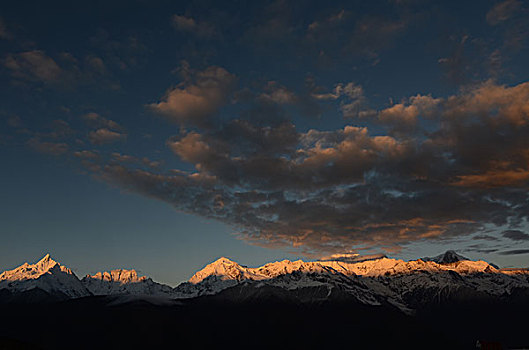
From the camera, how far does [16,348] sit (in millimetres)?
153750

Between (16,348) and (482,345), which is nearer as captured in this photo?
(482,345)

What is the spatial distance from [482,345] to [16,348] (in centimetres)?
14744

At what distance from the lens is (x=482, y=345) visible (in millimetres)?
60438
